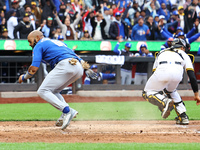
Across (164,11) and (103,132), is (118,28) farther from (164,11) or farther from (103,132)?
(103,132)

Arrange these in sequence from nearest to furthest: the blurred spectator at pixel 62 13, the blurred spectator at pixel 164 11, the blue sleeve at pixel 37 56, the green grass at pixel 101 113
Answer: the blue sleeve at pixel 37 56 → the green grass at pixel 101 113 → the blurred spectator at pixel 62 13 → the blurred spectator at pixel 164 11

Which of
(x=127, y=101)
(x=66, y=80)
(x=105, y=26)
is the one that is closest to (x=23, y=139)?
(x=66, y=80)

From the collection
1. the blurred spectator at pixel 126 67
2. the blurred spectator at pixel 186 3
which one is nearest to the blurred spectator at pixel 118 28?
the blurred spectator at pixel 126 67

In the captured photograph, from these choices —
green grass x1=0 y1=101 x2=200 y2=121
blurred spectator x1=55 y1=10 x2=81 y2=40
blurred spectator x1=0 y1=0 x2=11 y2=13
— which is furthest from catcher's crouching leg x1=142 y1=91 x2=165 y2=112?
blurred spectator x1=0 y1=0 x2=11 y2=13

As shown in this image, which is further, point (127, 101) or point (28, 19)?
point (28, 19)

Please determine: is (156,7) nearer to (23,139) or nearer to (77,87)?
(77,87)

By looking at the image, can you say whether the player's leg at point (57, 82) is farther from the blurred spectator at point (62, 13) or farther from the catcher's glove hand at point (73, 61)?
the blurred spectator at point (62, 13)
